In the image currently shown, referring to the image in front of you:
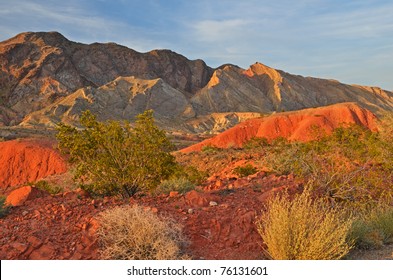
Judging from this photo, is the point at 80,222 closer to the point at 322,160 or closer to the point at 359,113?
the point at 322,160

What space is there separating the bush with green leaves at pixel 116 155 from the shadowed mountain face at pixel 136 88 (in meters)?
68.9

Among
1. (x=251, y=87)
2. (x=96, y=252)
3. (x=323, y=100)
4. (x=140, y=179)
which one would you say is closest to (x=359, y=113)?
(x=140, y=179)

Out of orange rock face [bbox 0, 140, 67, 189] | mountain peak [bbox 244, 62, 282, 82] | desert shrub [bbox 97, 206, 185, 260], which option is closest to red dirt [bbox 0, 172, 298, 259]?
desert shrub [bbox 97, 206, 185, 260]

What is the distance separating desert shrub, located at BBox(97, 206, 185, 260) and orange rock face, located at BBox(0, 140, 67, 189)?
92.6 ft

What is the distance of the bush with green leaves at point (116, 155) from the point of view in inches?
390

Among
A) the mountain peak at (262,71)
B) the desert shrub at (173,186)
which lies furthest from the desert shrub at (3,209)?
the mountain peak at (262,71)

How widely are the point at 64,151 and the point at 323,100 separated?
370ft

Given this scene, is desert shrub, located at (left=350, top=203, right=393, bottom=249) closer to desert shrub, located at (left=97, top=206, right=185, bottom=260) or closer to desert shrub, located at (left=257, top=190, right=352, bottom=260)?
desert shrub, located at (left=257, top=190, right=352, bottom=260)

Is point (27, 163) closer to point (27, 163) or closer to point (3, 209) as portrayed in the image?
point (27, 163)

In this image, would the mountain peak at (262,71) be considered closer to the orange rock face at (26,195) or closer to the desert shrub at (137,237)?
the orange rock face at (26,195)

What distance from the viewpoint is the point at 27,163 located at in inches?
1384

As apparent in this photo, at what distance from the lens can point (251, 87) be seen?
10938cm

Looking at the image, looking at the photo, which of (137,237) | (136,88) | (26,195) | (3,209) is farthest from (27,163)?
(136,88)

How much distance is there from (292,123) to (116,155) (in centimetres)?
4215
